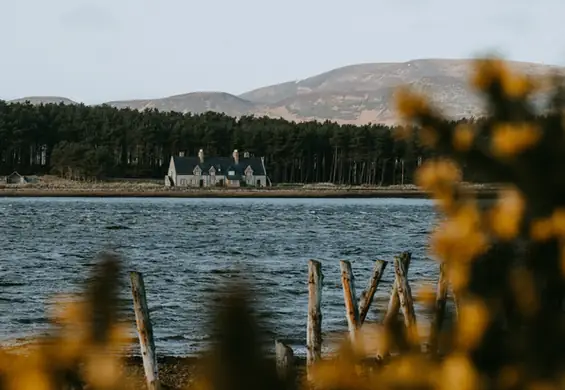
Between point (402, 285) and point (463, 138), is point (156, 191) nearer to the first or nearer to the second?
point (402, 285)

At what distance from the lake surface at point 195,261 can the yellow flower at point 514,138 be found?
53cm

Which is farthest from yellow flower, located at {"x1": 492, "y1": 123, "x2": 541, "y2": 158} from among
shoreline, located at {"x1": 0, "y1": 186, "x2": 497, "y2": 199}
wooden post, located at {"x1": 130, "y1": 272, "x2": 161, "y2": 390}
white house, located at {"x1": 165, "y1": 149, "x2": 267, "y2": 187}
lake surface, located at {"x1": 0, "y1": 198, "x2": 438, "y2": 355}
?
white house, located at {"x1": 165, "y1": 149, "x2": 267, "y2": 187}

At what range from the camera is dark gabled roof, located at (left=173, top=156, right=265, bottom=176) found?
16125cm

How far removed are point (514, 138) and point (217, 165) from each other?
524ft

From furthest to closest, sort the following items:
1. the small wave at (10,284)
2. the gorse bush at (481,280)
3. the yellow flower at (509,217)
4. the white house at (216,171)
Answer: the white house at (216,171) < the small wave at (10,284) < the yellow flower at (509,217) < the gorse bush at (481,280)

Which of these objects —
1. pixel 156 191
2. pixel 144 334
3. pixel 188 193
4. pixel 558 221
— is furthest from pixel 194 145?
pixel 558 221

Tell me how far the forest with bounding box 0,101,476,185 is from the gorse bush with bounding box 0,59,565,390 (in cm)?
17184

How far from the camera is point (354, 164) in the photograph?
185m

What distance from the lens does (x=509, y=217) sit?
2041mm

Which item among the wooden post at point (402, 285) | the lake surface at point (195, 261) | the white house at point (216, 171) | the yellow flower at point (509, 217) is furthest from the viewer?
the white house at point (216, 171)

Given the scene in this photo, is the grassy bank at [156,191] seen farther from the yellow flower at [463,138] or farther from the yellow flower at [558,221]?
the yellow flower at [558,221]

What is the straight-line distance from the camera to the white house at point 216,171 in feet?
529

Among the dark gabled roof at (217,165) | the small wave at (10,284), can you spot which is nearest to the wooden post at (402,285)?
the small wave at (10,284)

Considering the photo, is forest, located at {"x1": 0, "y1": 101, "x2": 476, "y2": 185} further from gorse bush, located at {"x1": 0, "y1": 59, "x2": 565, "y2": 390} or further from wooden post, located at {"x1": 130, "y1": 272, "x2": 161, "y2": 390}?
gorse bush, located at {"x1": 0, "y1": 59, "x2": 565, "y2": 390}
